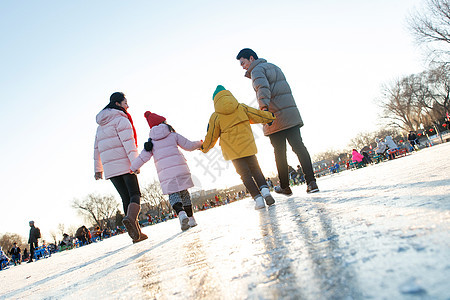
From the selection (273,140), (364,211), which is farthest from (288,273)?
(273,140)

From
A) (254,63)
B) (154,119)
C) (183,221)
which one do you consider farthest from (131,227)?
(254,63)

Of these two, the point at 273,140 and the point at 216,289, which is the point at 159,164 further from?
the point at 216,289

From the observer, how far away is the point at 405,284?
514 mm

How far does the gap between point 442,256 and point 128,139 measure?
12.1ft

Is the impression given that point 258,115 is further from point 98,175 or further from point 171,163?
point 98,175

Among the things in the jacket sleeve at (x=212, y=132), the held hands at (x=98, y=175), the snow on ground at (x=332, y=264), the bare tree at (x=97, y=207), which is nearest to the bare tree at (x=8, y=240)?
the bare tree at (x=97, y=207)

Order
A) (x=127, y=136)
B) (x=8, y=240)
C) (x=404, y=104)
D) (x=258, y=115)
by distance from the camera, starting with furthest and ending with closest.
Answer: (x=8, y=240) < (x=404, y=104) < (x=127, y=136) < (x=258, y=115)

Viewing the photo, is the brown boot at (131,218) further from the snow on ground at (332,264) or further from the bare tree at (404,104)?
the bare tree at (404,104)

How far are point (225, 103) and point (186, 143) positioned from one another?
88 centimetres

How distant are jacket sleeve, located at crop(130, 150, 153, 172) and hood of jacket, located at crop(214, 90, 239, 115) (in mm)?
1086

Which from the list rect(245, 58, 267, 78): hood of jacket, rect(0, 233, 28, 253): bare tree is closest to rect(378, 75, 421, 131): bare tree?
rect(245, 58, 267, 78): hood of jacket

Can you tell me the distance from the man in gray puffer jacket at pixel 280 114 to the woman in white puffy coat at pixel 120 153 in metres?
1.78

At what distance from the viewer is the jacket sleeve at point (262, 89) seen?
3.52 meters

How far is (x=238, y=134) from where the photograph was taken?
3.35 metres
